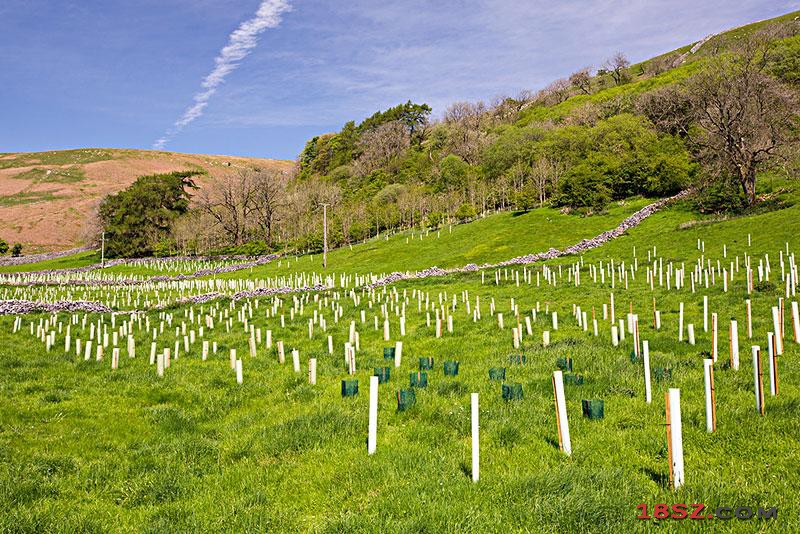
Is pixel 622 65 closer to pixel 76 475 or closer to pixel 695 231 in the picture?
pixel 695 231

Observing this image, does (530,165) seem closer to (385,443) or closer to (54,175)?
(385,443)

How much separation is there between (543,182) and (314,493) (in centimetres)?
6841

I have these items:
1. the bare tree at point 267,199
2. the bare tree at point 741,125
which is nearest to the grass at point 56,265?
the bare tree at point 267,199

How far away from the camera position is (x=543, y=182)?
68.4 meters

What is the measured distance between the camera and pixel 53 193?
148625mm

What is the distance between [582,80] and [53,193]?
16911 centimetres

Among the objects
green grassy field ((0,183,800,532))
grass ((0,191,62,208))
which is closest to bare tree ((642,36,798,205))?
green grassy field ((0,183,800,532))

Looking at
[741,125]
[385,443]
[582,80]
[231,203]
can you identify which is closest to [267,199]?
[231,203]

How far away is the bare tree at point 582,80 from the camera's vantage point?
134m

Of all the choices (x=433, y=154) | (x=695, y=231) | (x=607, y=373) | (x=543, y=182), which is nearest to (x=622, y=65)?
(x=433, y=154)

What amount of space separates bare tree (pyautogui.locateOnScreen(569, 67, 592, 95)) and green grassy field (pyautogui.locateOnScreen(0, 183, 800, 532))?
136m

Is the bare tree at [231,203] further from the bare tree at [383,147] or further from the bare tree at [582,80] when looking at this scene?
the bare tree at [582,80]

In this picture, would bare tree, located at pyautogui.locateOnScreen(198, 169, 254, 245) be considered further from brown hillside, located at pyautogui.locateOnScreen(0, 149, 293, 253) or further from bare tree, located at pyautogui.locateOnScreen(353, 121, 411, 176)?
brown hillside, located at pyautogui.locateOnScreen(0, 149, 293, 253)

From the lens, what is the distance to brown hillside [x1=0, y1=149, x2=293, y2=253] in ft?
387
